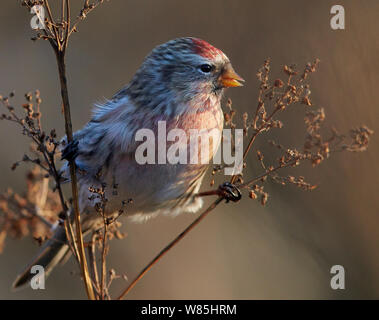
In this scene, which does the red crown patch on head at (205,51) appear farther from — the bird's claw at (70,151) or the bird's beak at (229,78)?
the bird's claw at (70,151)

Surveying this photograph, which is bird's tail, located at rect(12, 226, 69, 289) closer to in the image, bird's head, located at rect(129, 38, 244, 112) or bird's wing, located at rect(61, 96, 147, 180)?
bird's wing, located at rect(61, 96, 147, 180)

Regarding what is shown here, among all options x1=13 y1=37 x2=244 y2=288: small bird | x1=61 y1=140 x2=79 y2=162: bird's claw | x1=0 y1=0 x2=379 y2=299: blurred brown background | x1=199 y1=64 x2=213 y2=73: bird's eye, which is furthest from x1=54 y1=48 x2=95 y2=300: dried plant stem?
x1=0 y1=0 x2=379 y2=299: blurred brown background

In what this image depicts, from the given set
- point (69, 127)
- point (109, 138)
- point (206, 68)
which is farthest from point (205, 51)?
point (69, 127)

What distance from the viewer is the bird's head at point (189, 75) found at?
3016 mm

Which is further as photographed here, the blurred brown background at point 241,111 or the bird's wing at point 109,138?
the blurred brown background at point 241,111

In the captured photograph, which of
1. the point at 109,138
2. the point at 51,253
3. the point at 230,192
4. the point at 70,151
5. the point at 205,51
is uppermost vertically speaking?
the point at 205,51

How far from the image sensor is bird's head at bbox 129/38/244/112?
3.02 metres

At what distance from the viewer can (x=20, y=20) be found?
497 centimetres

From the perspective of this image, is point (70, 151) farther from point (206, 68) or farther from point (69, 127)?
point (206, 68)

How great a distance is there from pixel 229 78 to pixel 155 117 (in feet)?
1.44

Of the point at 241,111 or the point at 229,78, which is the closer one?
the point at 229,78

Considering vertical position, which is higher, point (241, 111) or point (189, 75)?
point (241, 111)

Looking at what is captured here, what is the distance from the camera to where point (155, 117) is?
9.75 feet

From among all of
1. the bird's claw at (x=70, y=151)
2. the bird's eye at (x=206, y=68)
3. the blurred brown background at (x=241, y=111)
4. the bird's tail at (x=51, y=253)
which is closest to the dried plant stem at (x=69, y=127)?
the bird's claw at (x=70, y=151)
